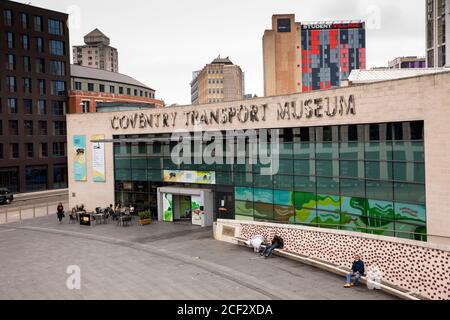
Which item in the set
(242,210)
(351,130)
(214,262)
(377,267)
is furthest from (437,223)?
(242,210)

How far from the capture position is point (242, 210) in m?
29.9

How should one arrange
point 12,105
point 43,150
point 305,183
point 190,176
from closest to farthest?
point 305,183
point 190,176
point 12,105
point 43,150

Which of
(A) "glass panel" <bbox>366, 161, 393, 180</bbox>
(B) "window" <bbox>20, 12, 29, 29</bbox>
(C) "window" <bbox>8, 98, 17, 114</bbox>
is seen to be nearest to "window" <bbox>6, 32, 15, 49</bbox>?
(B) "window" <bbox>20, 12, 29, 29</bbox>

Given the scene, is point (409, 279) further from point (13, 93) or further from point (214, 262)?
point (13, 93)

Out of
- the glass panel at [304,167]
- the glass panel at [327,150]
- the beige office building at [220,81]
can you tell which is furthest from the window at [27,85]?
the beige office building at [220,81]

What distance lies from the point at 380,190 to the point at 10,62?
61.0 metres

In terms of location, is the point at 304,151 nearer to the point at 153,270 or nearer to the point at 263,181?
the point at 263,181

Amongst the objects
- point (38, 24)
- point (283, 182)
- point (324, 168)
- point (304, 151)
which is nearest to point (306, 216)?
point (283, 182)

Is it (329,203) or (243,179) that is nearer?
(329,203)

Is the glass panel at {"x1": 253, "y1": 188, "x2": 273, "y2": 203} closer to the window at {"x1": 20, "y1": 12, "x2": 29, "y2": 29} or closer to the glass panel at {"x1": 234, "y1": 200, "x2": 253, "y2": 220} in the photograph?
the glass panel at {"x1": 234, "y1": 200, "x2": 253, "y2": 220}

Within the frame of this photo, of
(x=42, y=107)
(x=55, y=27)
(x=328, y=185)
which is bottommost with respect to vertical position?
(x=328, y=185)

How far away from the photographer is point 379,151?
22219 mm

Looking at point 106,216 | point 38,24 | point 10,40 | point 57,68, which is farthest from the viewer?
point 57,68

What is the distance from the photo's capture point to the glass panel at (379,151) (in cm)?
2178
